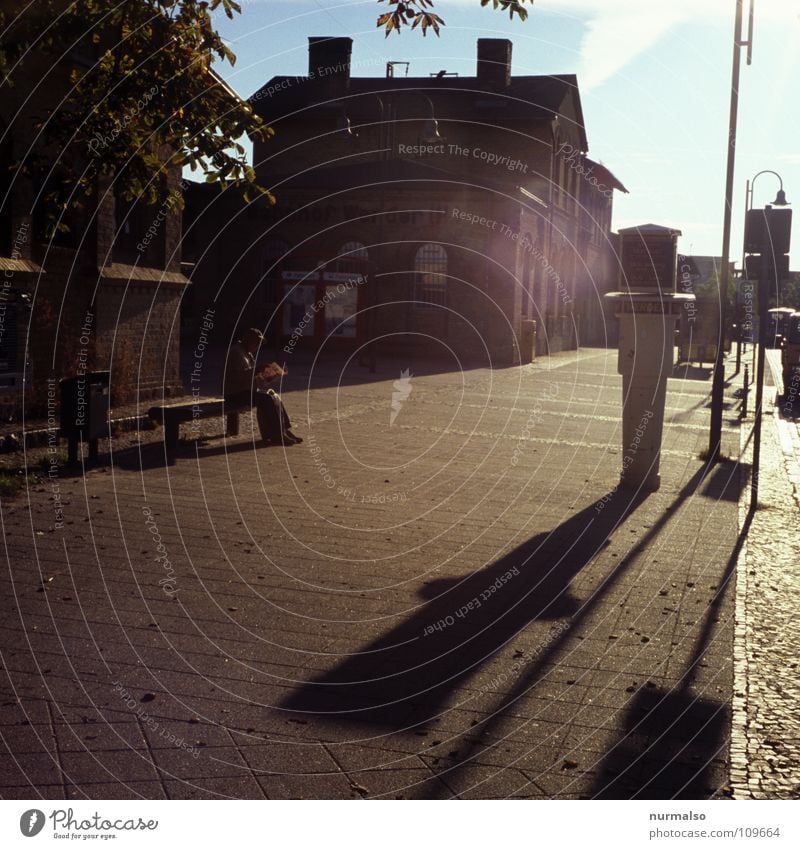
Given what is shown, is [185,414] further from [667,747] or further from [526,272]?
[526,272]

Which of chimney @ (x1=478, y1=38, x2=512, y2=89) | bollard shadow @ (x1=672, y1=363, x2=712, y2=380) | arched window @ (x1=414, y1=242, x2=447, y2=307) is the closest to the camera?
bollard shadow @ (x1=672, y1=363, x2=712, y2=380)

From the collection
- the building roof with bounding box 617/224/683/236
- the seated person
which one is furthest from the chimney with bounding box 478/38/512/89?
the building roof with bounding box 617/224/683/236

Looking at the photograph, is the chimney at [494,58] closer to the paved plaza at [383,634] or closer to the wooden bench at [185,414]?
the wooden bench at [185,414]

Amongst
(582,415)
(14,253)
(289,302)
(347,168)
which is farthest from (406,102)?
(14,253)

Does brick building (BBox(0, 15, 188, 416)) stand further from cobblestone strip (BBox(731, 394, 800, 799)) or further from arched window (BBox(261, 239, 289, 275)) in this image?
arched window (BBox(261, 239, 289, 275))

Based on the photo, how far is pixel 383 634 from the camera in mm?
6770

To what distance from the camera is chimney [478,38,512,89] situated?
48300 millimetres

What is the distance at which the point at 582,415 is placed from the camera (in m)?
21.7

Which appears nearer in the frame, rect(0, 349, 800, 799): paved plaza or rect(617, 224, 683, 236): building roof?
rect(0, 349, 800, 799): paved plaza

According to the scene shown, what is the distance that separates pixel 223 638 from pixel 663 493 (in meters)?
7.33

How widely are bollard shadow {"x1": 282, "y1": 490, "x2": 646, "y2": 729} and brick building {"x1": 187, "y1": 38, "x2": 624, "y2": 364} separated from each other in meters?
25.3

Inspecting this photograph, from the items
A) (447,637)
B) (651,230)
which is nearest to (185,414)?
(651,230)

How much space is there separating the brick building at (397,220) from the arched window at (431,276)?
0.17 ft

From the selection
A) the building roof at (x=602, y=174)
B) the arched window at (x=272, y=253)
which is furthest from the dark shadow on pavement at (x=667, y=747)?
the building roof at (x=602, y=174)
